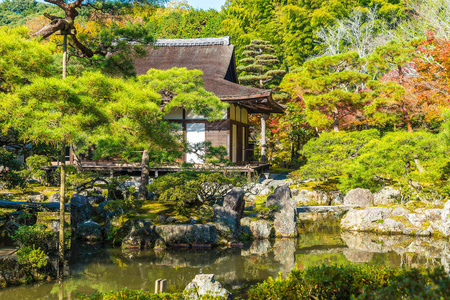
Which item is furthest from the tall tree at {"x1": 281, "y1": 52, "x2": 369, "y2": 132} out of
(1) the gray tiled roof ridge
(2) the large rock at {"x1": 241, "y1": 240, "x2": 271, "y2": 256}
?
(2) the large rock at {"x1": 241, "y1": 240, "x2": 271, "y2": 256}

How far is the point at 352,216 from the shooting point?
10656 millimetres

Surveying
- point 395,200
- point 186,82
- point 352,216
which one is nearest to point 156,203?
point 186,82

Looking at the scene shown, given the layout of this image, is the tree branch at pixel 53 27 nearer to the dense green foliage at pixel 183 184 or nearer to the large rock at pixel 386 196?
the dense green foliage at pixel 183 184

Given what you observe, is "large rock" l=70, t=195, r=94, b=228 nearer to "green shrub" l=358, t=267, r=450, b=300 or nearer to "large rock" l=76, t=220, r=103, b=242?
"large rock" l=76, t=220, r=103, b=242

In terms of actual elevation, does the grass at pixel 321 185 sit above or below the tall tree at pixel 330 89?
below

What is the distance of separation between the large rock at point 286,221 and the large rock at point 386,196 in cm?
340

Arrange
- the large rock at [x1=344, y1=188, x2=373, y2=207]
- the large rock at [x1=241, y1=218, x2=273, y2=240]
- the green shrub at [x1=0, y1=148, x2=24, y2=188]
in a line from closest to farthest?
the green shrub at [x1=0, y1=148, x2=24, y2=188] → the large rock at [x1=241, y1=218, x2=273, y2=240] → the large rock at [x1=344, y1=188, x2=373, y2=207]

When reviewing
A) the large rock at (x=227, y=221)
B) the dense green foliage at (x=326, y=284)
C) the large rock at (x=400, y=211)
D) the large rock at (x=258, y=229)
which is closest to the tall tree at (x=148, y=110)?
the large rock at (x=227, y=221)

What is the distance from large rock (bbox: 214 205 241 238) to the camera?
29.8 feet

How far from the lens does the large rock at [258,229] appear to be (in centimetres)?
957

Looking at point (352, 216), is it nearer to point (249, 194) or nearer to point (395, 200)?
point (395, 200)

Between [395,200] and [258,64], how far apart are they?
646 inches

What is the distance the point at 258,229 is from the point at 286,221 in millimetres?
783

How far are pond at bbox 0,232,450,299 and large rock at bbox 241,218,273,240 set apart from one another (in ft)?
1.29
